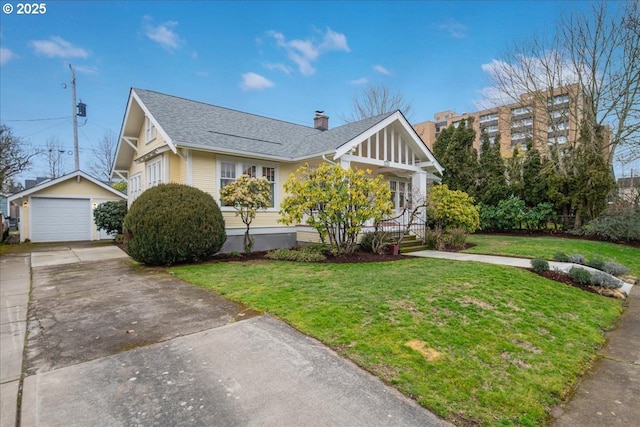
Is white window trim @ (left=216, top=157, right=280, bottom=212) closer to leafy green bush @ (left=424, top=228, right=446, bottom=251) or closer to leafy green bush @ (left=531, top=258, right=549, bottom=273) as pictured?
leafy green bush @ (left=424, top=228, right=446, bottom=251)

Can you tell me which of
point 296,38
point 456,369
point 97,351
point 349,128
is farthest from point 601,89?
point 97,351

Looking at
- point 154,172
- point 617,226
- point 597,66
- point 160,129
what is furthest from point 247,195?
point 597,66

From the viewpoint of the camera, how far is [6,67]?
1786cm

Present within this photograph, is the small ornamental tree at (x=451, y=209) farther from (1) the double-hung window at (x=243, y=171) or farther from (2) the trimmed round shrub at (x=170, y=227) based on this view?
(2) the trimmed round shrub at (x=170, y=227)

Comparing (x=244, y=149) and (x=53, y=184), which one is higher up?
(x=244, y=149)

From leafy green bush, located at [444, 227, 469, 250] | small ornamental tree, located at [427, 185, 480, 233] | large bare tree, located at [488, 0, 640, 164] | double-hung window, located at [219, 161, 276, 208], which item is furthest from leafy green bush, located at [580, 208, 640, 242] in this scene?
double-hung window, located at [219, 161, 276, 208]

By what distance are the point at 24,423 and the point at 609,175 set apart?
2162cm

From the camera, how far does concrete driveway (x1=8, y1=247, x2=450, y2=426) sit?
99.0 inches

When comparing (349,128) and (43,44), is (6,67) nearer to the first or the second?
(43,44)

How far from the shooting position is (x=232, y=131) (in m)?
12.8

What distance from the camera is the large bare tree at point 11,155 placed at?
19594 millimetres

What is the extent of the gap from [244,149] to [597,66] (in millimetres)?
18429

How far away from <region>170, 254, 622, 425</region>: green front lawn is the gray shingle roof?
17.1 ft

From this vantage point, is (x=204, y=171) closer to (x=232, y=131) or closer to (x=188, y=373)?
(x=232, y=131)
